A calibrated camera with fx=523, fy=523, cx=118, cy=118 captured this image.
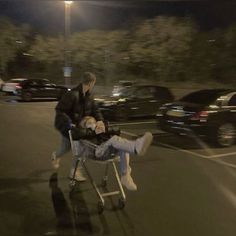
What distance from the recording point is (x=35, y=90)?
2994 centimetres

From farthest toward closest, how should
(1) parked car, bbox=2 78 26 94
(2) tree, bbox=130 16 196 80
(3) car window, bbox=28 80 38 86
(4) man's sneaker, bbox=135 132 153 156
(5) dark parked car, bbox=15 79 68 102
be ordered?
1. (2) tree, bbox=130 16 196 80
2. (1) parked car, bbox=2 78 26 94
3. (3) car window, bbox=28 80 38 86
4. (5) dark parked car, bbox=15 79 68 102
5. (4) man's sneaker, bbox=135 132 153 156

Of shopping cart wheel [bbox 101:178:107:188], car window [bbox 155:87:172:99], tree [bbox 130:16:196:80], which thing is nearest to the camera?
shopping cart wheel [bbox 101:178:107:188]

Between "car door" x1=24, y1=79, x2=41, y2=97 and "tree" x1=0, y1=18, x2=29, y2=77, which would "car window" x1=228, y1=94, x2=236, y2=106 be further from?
"tree" x1=0, y1=18, x2=29, y2=77

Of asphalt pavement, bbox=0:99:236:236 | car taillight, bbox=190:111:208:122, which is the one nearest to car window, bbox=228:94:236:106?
car taillight, bbox=190:111:208:122

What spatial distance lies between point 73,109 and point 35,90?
22.7m

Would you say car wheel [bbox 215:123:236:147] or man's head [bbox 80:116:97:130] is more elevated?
man's head [bbox 80:116:97:130]

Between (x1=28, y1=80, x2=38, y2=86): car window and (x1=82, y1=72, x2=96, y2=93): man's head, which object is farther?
(x1=28, y1=80, x2=38, y2=86): car window

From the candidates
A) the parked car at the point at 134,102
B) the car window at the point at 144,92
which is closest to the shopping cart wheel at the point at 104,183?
the parked car at the point at 134,102

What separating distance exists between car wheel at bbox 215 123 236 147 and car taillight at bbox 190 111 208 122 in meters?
0.49

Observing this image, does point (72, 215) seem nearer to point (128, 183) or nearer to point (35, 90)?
point (128, 183)

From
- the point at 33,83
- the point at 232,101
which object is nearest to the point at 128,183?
the point at 232,101

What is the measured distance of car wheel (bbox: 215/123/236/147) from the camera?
1268cm

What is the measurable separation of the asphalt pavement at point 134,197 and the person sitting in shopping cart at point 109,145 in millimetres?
544

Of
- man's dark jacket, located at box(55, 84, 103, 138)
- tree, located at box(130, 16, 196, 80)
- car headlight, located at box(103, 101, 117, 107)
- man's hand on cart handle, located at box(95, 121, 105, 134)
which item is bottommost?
car headlight, located at box(103, 101, 117, 107)
